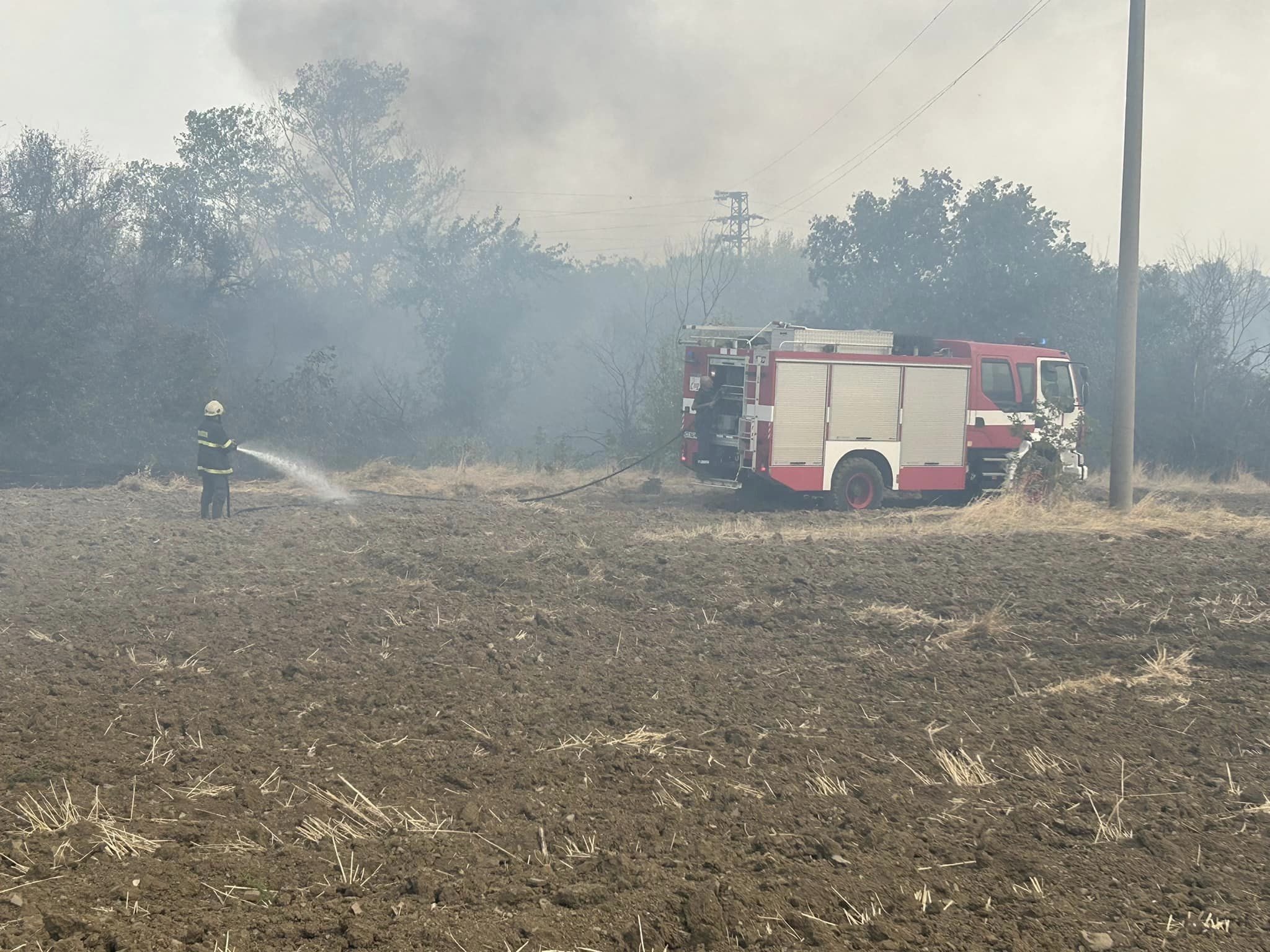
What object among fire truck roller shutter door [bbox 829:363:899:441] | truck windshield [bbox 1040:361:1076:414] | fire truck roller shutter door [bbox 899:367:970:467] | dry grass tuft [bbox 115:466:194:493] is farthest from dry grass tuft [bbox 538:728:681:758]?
dry grass tuft [bbox 115:466:194:493]

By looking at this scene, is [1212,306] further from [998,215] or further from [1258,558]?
[1258,558]

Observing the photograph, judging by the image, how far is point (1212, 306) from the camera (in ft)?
80.5

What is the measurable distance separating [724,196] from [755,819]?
45067 mm

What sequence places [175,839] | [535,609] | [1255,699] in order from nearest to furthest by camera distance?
[175,839] < [1255,699] < [535,609]

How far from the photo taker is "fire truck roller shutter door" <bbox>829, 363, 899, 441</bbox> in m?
14.7

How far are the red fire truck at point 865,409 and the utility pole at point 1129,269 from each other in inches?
78.7

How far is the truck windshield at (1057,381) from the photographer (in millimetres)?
15797

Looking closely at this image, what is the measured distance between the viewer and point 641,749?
209 inches

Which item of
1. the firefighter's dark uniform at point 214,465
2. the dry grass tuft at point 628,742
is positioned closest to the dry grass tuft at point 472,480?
the firefighter's dark uniform at point 214,465

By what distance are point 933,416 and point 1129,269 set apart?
3136 mm

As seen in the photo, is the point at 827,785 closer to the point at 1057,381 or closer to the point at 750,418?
the point at 750,418

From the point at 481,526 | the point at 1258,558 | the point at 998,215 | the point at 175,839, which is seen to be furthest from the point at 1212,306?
the point at 175,839

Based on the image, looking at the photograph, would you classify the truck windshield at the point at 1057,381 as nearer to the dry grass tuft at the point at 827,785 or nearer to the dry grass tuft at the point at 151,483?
the dry grass tuft at the point at 827,785

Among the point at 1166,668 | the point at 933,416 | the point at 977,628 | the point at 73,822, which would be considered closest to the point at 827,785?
the point at 73,822
